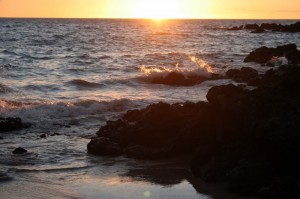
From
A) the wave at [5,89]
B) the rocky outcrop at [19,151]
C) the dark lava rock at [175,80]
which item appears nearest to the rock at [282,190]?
the rocky outcrop at [19,151]

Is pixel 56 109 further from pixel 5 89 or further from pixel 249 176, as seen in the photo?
pixel 249 176

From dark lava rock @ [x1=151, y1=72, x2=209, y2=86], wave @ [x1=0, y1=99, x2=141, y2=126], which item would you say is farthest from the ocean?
dark lava rock @ [x1=151, y1=72, x2=209, y2=86]

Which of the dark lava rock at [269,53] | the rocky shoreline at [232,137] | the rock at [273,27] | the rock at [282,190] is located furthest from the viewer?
the rock at [273,27]

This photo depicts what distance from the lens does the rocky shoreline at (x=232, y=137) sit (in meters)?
8.59

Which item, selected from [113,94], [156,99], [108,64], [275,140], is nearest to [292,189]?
[275,140]

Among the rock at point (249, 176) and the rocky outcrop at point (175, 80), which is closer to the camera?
the rock at point (249, 176)

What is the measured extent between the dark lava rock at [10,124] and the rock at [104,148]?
138 inches

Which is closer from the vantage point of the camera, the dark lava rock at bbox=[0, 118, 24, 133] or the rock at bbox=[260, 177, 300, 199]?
the rock at bbox=[260, 177, 300, 199]

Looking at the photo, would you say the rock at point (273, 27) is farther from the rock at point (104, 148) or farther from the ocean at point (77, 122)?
the rock at point (104, 148)

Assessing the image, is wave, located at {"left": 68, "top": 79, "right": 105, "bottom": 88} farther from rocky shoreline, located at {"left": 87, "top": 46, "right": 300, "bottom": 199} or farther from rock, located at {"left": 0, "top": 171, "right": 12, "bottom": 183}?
rock, located at {"left": 0, "top": 171, "right": 12, "bottom": 183}

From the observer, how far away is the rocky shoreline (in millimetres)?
8594

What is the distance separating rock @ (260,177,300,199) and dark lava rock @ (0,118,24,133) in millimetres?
8378

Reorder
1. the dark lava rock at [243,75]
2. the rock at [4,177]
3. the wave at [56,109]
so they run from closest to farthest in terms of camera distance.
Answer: the rock at [4,177], the wave at [56,109], the dark lava rock at [243,75]

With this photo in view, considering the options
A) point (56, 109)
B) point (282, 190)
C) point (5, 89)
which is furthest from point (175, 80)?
point (282, 190)
